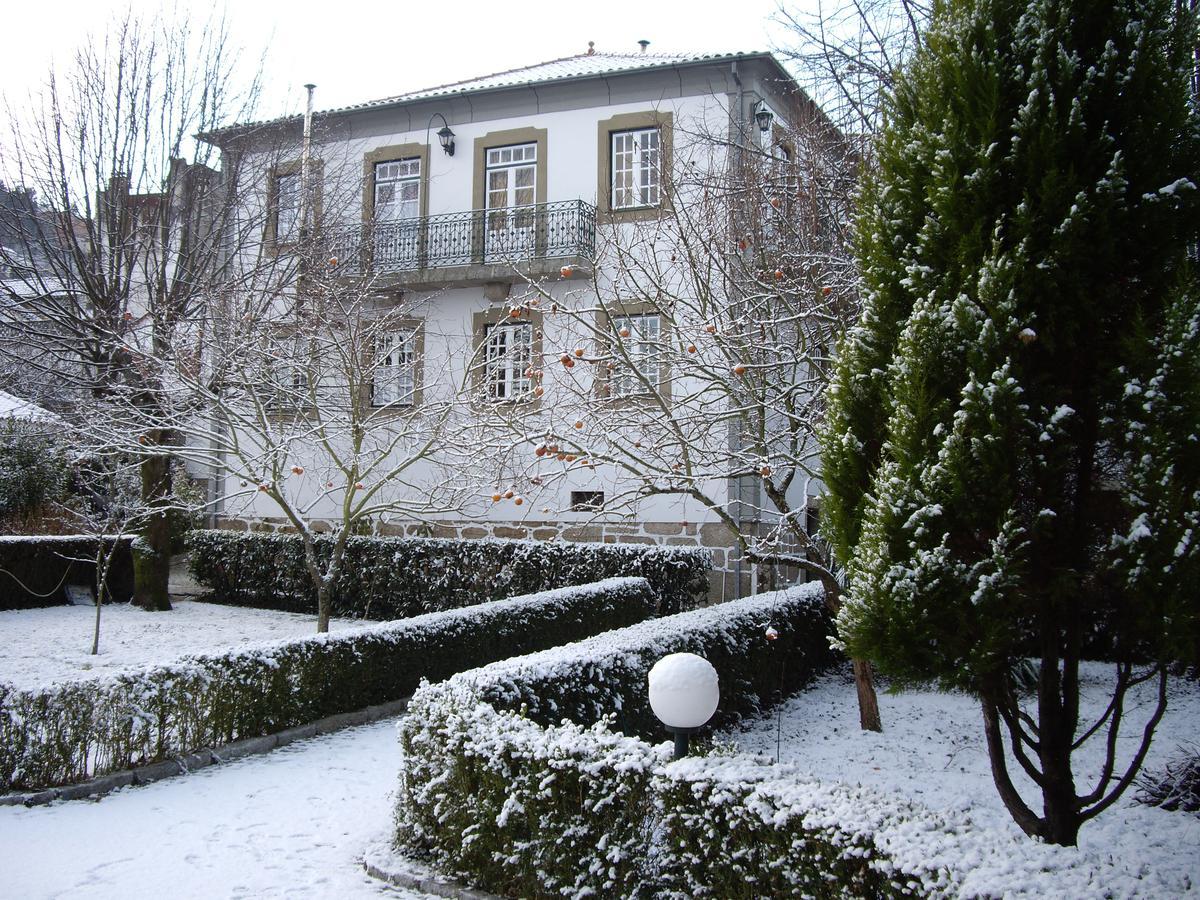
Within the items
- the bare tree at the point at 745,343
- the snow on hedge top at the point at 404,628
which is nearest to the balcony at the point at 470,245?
the bare tree at the point at 745,343

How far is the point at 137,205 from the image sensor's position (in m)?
12.8

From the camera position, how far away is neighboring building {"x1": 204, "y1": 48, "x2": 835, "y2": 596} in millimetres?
14320

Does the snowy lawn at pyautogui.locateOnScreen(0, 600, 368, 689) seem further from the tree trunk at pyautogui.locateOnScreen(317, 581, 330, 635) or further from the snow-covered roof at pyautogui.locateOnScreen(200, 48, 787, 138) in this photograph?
the snow-covered roof at pyautogui.locateOnScreen(200, 48, 787, 138)

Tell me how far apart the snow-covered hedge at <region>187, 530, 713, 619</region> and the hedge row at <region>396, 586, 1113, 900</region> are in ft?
22.3

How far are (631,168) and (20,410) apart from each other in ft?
43.0

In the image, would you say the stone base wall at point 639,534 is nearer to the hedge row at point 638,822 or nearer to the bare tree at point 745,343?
the bare tree at point 745,343

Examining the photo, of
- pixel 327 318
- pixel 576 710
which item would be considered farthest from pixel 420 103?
pixel 576 710

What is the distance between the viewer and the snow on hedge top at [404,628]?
643 centimetres

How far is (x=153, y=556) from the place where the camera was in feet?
46.0

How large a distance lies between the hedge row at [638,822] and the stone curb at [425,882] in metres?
0.06

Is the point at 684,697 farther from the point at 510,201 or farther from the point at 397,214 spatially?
the point at 397,214

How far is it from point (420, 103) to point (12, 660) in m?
11.2

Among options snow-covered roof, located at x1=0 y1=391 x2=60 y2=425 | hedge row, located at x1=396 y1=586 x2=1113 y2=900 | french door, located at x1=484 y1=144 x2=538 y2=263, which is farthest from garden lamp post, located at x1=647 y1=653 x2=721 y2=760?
snow-covered roof, located at x1=0 y1=391 x2=60 y2=425

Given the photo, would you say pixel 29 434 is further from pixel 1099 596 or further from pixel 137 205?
pixel 1099 596
